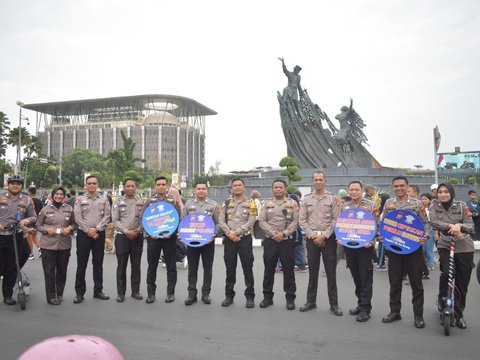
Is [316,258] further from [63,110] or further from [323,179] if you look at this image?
[63,110]

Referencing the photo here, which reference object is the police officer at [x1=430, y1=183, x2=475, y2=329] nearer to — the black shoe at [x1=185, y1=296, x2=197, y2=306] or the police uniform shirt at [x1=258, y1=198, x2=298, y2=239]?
the police uniform shirt at [x1=258, y1=198, x2=298, y2=239]

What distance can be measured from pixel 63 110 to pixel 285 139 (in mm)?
79091

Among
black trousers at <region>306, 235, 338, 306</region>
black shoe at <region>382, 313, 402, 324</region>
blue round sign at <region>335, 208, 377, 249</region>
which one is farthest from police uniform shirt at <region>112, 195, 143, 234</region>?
black shoe at <region>382, 313, 402, 324</region>

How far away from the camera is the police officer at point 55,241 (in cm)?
541

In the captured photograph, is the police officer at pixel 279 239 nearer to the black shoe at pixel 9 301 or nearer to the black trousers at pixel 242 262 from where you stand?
the black trousers at pixel 242 262

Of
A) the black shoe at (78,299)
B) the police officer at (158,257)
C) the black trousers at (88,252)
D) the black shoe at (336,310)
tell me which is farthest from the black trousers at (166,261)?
the black shoe at (336,310)

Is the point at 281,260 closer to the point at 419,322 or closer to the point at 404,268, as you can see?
the point at 404,268

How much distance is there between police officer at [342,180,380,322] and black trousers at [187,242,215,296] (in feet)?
6.17

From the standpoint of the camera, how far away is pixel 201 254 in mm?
5613

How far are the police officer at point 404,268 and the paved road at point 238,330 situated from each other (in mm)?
176

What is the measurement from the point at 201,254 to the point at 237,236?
638mm

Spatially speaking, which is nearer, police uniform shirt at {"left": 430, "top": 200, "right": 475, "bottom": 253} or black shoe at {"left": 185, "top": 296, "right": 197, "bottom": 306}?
police uniform shirt at {"left": 430, "top": 200, "right": 475, "bottom": 253}

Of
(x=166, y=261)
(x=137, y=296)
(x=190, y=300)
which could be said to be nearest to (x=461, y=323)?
(x=190, y=300)

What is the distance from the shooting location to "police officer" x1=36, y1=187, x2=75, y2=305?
5410 mm
